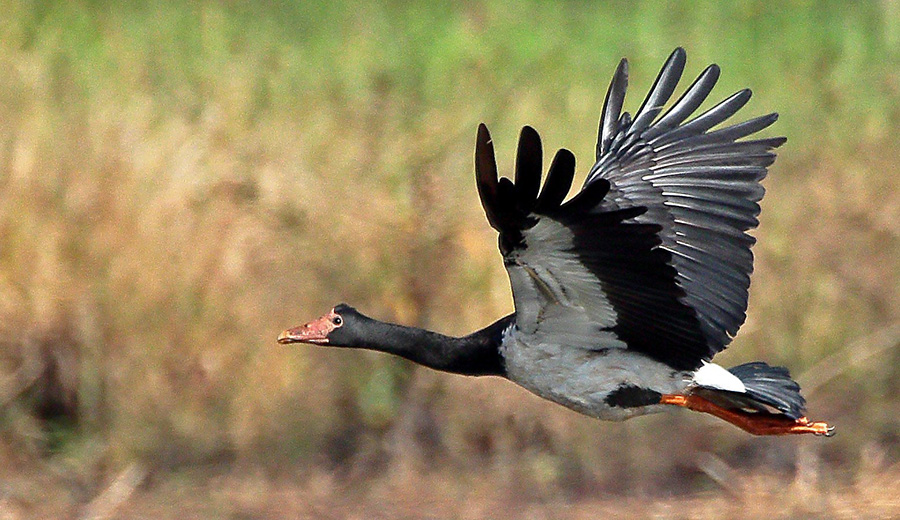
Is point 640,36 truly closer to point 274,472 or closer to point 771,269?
point 771,269

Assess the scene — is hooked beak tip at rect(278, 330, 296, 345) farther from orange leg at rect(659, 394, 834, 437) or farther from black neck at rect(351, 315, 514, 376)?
orange leg at rect(659, 394, 834, 437)

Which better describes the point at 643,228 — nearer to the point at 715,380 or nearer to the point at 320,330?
the point at 715,380

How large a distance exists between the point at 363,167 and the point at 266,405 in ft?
4.65

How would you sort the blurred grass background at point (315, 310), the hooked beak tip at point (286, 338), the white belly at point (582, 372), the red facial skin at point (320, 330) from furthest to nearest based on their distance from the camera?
the blurred grass background at point (315, 310)
the red facial skin at point (320, 330)
the hooked beak tip at point (286, 338)
the white belly at point (582, 372)

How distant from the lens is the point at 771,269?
9859 millimetres

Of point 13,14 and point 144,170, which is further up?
point 13,14

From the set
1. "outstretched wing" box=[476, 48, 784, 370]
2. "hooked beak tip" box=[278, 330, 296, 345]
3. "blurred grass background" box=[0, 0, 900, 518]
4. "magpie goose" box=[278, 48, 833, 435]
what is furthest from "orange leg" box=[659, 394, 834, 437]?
"blurred grass background" box=[0, 0, 900, 518]

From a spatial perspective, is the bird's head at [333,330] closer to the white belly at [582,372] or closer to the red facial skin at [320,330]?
the red facial skin at [320,330]

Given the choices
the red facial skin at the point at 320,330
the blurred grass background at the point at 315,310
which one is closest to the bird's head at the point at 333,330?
the red facial skin at the point at 320,330

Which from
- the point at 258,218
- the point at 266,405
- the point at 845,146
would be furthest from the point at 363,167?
the point at 845,146

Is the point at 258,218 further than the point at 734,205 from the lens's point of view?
Yes

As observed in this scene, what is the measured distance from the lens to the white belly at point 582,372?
6.85 m

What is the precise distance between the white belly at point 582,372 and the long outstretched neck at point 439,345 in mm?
82

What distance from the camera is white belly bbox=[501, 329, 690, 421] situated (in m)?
6.85
